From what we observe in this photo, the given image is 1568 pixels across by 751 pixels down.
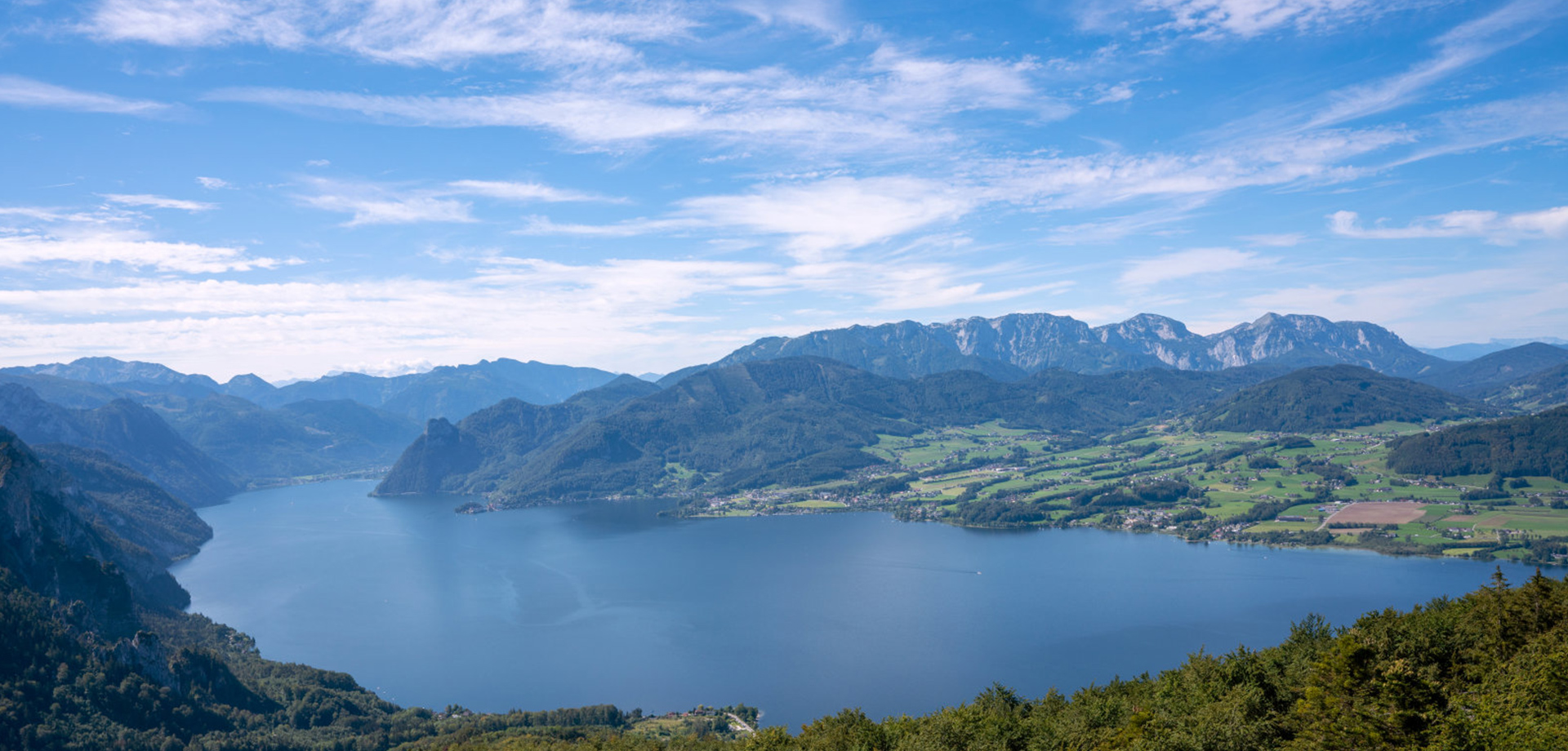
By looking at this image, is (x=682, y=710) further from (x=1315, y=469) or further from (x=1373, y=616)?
(x=1315, y=469)

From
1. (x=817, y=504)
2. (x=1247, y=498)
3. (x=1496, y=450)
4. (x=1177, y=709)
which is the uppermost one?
(x=1177, y=709)

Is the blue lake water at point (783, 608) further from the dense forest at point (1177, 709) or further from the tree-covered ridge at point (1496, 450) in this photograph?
the tree-covered ridge at point (1496, 450)

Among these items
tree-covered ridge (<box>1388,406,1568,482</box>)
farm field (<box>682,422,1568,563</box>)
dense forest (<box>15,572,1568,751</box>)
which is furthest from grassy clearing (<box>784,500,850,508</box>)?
dense forest (<box>15,572,1568,751</box>)

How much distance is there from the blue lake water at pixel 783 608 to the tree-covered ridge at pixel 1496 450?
51683 mm

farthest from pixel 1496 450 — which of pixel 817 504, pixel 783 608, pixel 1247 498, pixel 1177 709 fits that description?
pixel 1177 709

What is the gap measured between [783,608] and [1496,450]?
126 m

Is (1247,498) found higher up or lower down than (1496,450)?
lower down

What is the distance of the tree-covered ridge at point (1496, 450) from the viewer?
418ft

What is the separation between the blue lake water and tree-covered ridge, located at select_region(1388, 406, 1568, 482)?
5168 centimetres

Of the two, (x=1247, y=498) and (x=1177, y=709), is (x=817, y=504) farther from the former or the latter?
(x=1177, y=709)

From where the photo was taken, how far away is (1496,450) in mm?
133125

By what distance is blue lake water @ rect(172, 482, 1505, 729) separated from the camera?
7025cm

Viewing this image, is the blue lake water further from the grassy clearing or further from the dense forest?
the grassy clearing

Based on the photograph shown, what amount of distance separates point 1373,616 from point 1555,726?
1570 centimetres
